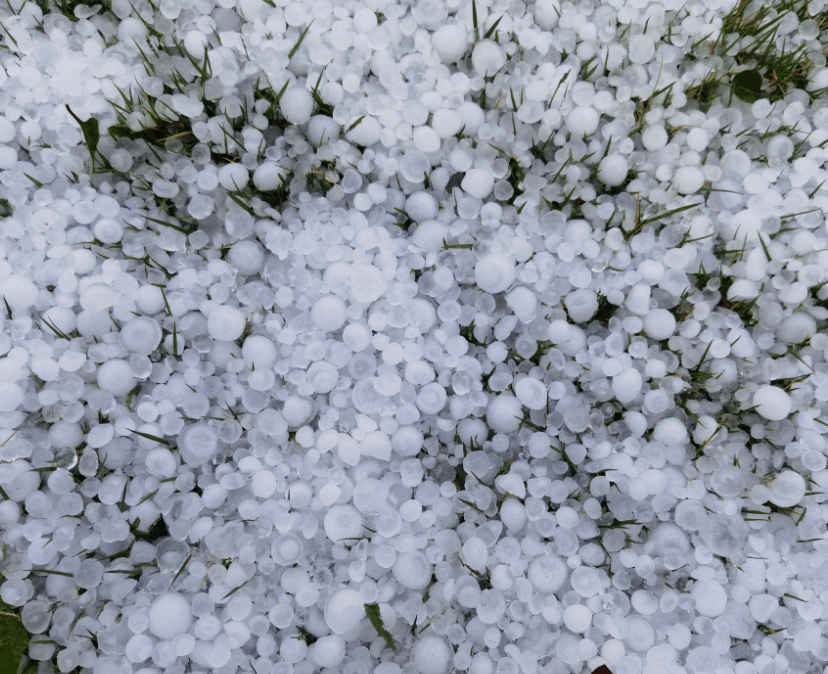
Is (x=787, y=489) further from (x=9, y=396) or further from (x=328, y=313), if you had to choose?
(x=9, y=396)

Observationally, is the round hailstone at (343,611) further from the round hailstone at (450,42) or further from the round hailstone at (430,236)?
the round hailstone at (450,42)

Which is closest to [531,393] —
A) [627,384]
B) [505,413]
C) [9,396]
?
[505,413]

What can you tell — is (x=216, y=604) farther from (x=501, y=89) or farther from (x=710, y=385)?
(x=501, y=89)

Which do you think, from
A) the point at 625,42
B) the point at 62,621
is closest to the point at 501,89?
the point at 625,42

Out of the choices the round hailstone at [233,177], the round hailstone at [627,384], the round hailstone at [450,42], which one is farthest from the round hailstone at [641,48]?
the round hailstone at [233,177]

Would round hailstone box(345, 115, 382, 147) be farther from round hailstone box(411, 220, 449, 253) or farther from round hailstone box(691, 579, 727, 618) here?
round hailstone box(691, 579, 727, 618)
